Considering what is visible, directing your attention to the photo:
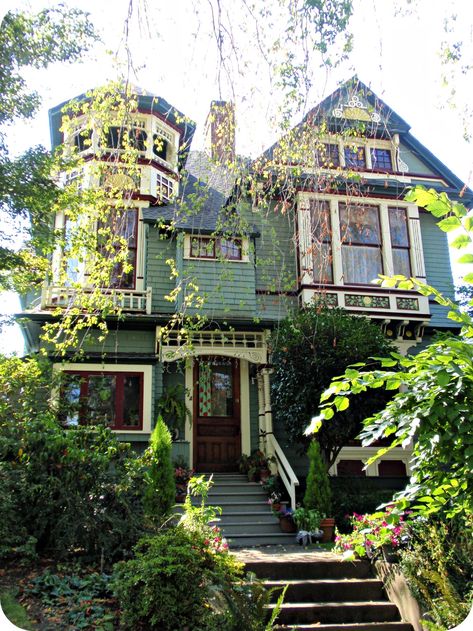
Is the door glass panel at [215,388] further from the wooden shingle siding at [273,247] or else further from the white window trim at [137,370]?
Result: the wooden shingle siding at [273,247]

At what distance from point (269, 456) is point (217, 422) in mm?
1590

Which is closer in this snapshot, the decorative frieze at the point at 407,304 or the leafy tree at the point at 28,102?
the leafy tree at the point at 28,102

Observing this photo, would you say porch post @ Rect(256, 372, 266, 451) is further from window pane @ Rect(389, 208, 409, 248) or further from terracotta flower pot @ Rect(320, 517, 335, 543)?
window pane @ Rect(389, 208, 409, 248)

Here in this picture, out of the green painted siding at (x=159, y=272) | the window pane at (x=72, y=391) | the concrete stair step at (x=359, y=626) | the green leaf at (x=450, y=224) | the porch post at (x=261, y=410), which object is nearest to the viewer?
the green leaf at (x=450, y=224)

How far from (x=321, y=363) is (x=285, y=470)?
7.25 ft

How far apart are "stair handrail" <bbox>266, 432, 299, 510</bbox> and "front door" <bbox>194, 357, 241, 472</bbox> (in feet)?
3.86

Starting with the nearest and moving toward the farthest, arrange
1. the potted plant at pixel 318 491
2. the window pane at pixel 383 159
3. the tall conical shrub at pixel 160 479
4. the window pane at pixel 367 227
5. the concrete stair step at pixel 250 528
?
the tall conical shrub at pixel 160 479, the concrete stair step at pixel 250 528, the potted plant at pixel 318 491, the window pane at pixel 367 227, the window pane at pixel 383 159

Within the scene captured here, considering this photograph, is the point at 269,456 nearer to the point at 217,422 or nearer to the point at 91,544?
the point at 217,422

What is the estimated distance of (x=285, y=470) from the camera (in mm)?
11070

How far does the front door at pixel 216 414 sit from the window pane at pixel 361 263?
3270 millimetres

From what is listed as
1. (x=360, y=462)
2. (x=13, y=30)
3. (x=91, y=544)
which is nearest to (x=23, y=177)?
(x=13, y=30)

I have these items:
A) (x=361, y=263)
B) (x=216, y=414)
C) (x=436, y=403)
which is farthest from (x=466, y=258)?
(x=361, y=263)

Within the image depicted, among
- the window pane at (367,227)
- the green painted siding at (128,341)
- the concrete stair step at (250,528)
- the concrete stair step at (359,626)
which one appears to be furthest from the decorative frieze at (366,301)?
the concrete stair step at (359,626)

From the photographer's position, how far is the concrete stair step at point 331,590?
6344 mm
